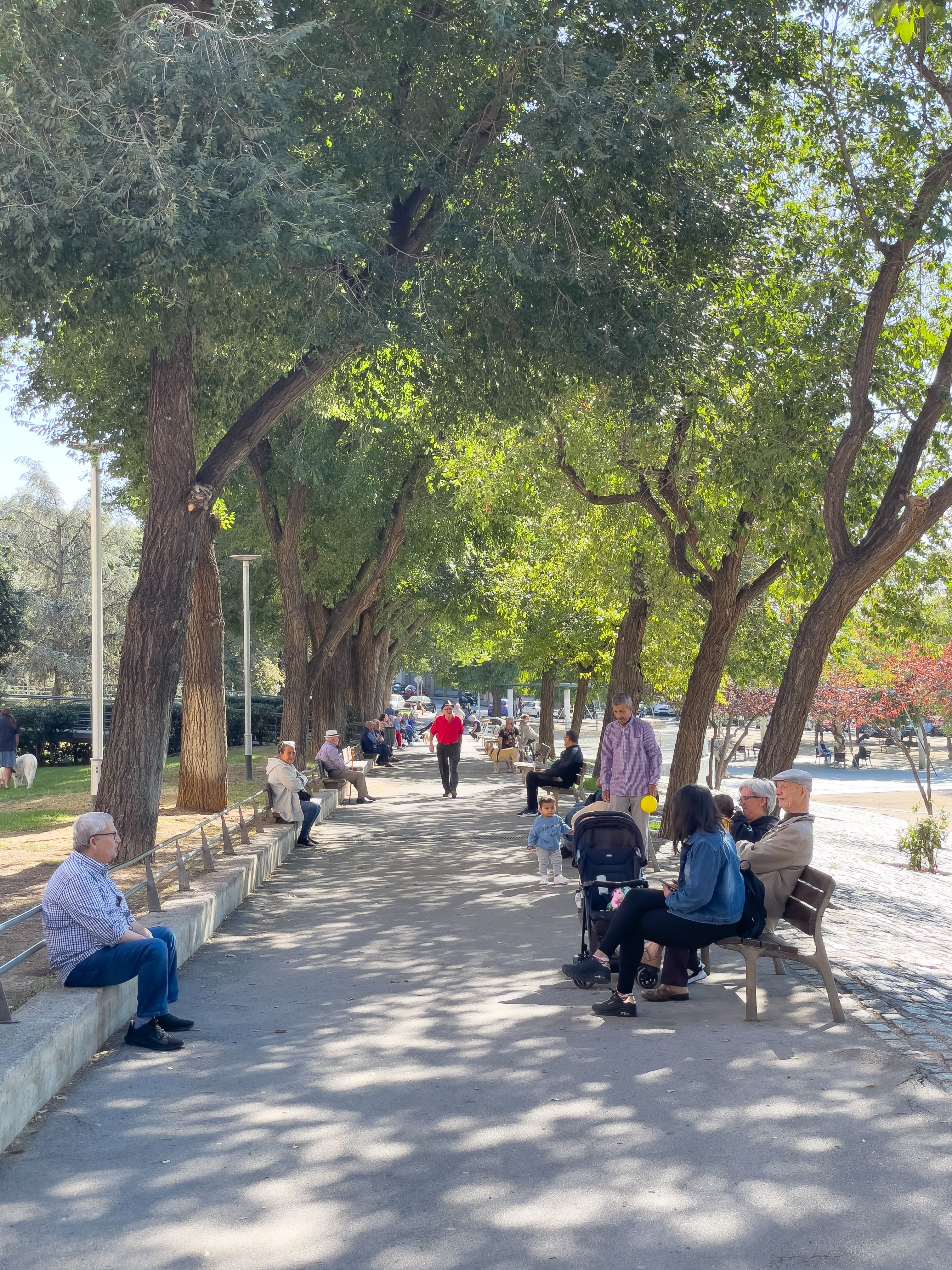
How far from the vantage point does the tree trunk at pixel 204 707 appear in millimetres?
17422

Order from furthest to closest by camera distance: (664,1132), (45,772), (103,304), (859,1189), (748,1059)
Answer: (45,772) → (103,304) → (748,1059) → (664,1132) → (859,1189)

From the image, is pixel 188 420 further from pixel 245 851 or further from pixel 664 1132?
pixel 664 1132

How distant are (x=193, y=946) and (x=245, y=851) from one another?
3967mm

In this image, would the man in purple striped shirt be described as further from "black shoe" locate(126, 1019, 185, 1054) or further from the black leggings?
"black shoe" locate(126, 1019, 185, 1054)

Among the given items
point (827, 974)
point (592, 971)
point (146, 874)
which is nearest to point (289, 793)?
point (146, 874)

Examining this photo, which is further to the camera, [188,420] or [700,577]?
[700,577]

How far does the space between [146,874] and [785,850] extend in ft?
14.7

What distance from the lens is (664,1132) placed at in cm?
534

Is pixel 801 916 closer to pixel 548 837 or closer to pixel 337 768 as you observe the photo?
pixel 548 837

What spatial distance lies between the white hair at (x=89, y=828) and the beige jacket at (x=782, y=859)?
3.85 metres

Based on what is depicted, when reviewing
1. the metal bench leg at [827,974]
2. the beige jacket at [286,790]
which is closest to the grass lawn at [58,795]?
the beige jacket at [286,790]

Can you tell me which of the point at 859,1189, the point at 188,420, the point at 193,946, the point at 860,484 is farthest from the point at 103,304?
the point at 859,1189

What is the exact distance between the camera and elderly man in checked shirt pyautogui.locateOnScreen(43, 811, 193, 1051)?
661cm

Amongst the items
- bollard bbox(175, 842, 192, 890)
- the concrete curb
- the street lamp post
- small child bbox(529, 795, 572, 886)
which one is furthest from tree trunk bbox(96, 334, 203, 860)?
the street lamp post
